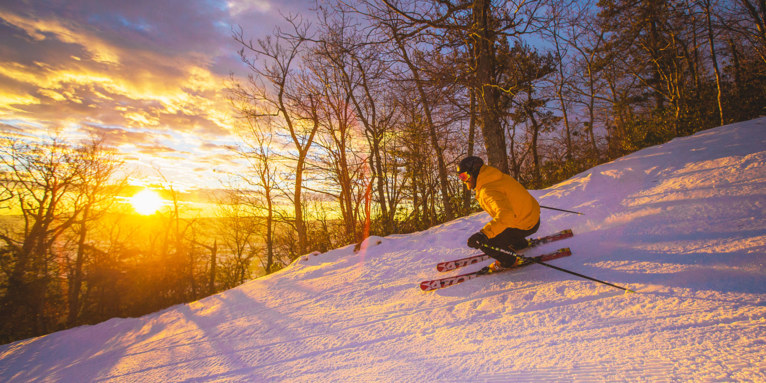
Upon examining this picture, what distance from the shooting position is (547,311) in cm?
275

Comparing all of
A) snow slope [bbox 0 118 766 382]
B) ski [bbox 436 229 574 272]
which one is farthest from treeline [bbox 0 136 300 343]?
ski [bbox 436 229 574 272]

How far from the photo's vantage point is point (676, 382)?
1.68 metres

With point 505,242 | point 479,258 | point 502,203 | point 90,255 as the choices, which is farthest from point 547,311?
point 90,255

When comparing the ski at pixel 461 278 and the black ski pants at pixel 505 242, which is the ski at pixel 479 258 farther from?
the black ski pants at pixel 505 242

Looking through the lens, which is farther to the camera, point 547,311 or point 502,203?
point 502,203

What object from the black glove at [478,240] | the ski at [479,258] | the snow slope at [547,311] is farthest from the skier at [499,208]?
the ski at [479,258]

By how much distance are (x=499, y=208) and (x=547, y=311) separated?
1.19 metres

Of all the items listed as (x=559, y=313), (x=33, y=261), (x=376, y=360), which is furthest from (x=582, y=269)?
(x=33, y=261)

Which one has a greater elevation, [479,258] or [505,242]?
[505,242]

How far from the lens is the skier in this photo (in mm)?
3445

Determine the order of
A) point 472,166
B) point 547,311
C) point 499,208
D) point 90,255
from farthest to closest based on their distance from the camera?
point 90,255 → point 472,166 → point 499,208 → point 547,311

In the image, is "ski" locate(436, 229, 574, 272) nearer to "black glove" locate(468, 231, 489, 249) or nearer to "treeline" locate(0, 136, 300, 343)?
"black glove" locate(468, 231, 489, 249)

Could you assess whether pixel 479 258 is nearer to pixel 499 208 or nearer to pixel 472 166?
pixel 499 208

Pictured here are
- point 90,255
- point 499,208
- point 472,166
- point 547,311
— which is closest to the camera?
point 547,311
